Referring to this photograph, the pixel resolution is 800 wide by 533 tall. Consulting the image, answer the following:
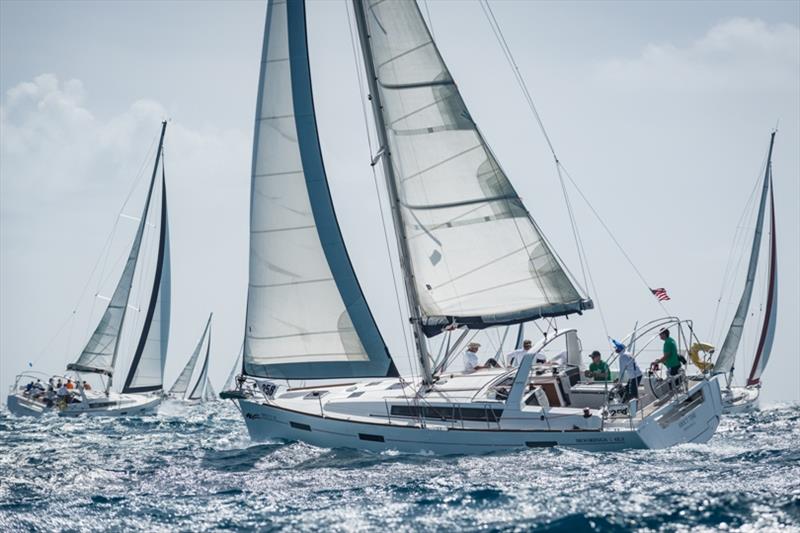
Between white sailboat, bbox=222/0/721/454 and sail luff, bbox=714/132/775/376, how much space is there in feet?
73.8

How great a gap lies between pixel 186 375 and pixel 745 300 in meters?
40.9

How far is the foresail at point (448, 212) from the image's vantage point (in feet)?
60.6

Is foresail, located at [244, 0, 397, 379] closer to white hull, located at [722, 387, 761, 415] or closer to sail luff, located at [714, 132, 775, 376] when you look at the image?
Result: white hull, located at [722, 387, 761, 415]

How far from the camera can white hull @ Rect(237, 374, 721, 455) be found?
1480cm

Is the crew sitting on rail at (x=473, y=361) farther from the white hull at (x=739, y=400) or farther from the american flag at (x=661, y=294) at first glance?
the white hull at (x=739, y=400)

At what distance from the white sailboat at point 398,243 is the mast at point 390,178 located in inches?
1.3

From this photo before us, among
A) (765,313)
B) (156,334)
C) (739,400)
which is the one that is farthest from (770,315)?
(156,334)

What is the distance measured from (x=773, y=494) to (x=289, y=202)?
1169cm

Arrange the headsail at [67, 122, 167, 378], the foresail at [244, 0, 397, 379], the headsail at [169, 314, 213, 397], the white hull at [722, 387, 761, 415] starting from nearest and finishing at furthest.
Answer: the foresail at [244, 0, 397, 379] → the white hull at [722, 387, 761, 415] → the headsail at [67, 122, 167, 378] → the headsail at [169, 314, 213, 397]

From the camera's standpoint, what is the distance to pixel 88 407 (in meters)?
38.8

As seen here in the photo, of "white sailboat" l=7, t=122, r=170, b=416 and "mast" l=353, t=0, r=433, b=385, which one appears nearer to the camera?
"mast" l=353, t=0, r=433, b=385

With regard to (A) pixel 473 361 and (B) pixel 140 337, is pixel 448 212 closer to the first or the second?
(A) pixel 473 361

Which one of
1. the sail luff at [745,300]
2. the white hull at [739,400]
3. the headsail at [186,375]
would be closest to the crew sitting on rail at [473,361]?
the white hull at [739,400]

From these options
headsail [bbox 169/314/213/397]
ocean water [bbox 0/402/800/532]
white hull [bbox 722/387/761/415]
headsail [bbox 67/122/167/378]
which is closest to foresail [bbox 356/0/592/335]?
ocean water [bbox 0/402/800/532]
